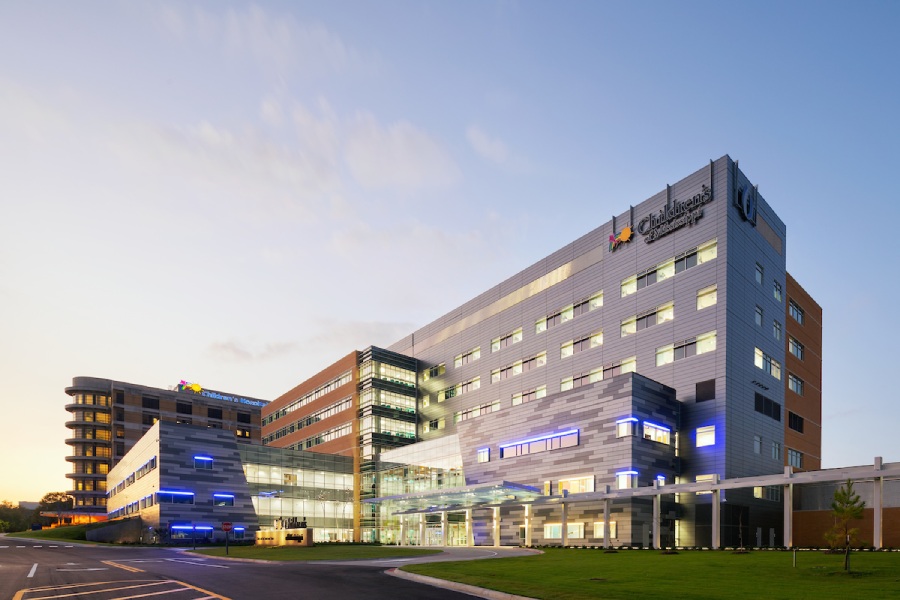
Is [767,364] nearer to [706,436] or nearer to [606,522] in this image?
[706,436]

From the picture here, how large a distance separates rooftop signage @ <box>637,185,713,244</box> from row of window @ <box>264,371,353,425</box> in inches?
2216

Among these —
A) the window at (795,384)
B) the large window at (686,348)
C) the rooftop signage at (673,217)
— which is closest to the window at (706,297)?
the large window at (686,348)

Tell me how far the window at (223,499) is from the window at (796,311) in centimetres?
7486

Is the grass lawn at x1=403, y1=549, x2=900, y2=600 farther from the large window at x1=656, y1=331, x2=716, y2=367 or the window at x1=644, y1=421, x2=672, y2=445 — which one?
the large window at x1=656, y1=331, x2=716, y2=367

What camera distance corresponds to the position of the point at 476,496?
226 feet

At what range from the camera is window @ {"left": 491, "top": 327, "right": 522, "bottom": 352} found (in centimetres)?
9179

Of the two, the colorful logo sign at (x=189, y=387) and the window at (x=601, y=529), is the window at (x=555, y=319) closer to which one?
the window at (x=601, y=529)

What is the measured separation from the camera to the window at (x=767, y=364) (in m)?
69.6

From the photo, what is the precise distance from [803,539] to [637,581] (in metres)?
44.1

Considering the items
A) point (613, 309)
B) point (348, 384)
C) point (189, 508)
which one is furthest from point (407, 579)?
point (348, 384)

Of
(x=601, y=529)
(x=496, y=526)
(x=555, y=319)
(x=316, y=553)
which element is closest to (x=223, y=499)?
(x=496, y=526)

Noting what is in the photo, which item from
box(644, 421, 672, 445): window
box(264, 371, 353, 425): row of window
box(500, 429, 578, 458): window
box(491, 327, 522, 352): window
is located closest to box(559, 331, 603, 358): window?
box(491, 327, 522, 352): window

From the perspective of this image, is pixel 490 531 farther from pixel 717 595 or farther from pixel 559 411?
pixel 717 595

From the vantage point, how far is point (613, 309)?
76.8 metres
